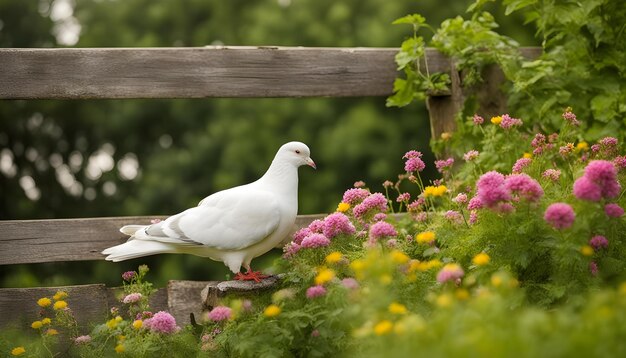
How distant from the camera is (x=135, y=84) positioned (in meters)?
4.17

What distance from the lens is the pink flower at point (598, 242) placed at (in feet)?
9.14

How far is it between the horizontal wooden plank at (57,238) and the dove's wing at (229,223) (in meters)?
0.62

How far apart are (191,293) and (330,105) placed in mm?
6241

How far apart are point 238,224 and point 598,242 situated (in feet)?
4.89

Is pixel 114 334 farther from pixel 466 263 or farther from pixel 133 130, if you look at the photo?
pixel 133 130

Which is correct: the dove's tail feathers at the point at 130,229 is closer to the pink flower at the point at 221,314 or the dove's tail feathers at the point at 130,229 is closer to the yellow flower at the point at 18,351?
the yellow flower at the point at 18,351

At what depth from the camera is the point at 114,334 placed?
3.34m

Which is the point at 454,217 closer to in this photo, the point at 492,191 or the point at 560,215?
the point at 492,191

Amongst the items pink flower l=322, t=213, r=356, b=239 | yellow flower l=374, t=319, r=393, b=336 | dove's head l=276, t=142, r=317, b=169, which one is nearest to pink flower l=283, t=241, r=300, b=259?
pink flower l=322, t=213, r=356, b=239

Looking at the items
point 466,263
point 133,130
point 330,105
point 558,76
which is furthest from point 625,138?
point 133,130

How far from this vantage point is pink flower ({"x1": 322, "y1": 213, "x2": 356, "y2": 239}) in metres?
3.25

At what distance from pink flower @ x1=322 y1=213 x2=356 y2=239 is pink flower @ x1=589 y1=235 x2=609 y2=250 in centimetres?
96

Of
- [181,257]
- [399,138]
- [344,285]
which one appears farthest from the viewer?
[181,257]

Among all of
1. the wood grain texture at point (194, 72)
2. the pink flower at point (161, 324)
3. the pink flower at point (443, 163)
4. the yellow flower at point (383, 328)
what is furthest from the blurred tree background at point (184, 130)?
the yellow flower at point (383, 328)
